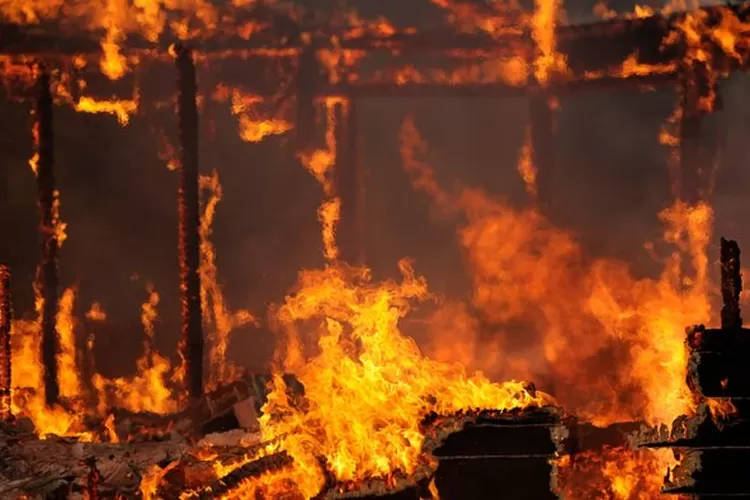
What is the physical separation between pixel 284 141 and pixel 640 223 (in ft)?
32.0

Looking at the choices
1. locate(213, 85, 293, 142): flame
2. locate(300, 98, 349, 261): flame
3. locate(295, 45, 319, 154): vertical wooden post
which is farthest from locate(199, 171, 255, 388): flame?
locate(295, 45, 319, 154): vertical wooden post

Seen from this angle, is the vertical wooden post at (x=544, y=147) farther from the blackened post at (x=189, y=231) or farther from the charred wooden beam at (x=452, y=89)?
the blackened post at (x=189, y=231)

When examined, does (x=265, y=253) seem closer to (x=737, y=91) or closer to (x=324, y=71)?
(x=324, y=71)

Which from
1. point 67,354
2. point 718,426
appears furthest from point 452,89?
point 718,426

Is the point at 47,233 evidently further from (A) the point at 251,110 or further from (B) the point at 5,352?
(A) the point at 251,110

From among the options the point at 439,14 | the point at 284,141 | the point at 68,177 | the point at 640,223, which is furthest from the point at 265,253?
the point at 640,223

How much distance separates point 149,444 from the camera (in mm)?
12703

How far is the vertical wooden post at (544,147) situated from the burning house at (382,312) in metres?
0.05

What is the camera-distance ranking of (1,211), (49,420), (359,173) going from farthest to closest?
(1,211)
(359,173)
(49,420)

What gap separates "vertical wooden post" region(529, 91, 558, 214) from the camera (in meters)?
20.3

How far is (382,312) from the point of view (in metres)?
10.6

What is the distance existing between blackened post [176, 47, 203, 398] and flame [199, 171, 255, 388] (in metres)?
7.22

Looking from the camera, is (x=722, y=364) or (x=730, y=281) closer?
(x=722, y=364)

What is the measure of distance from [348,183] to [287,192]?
6265 mm
